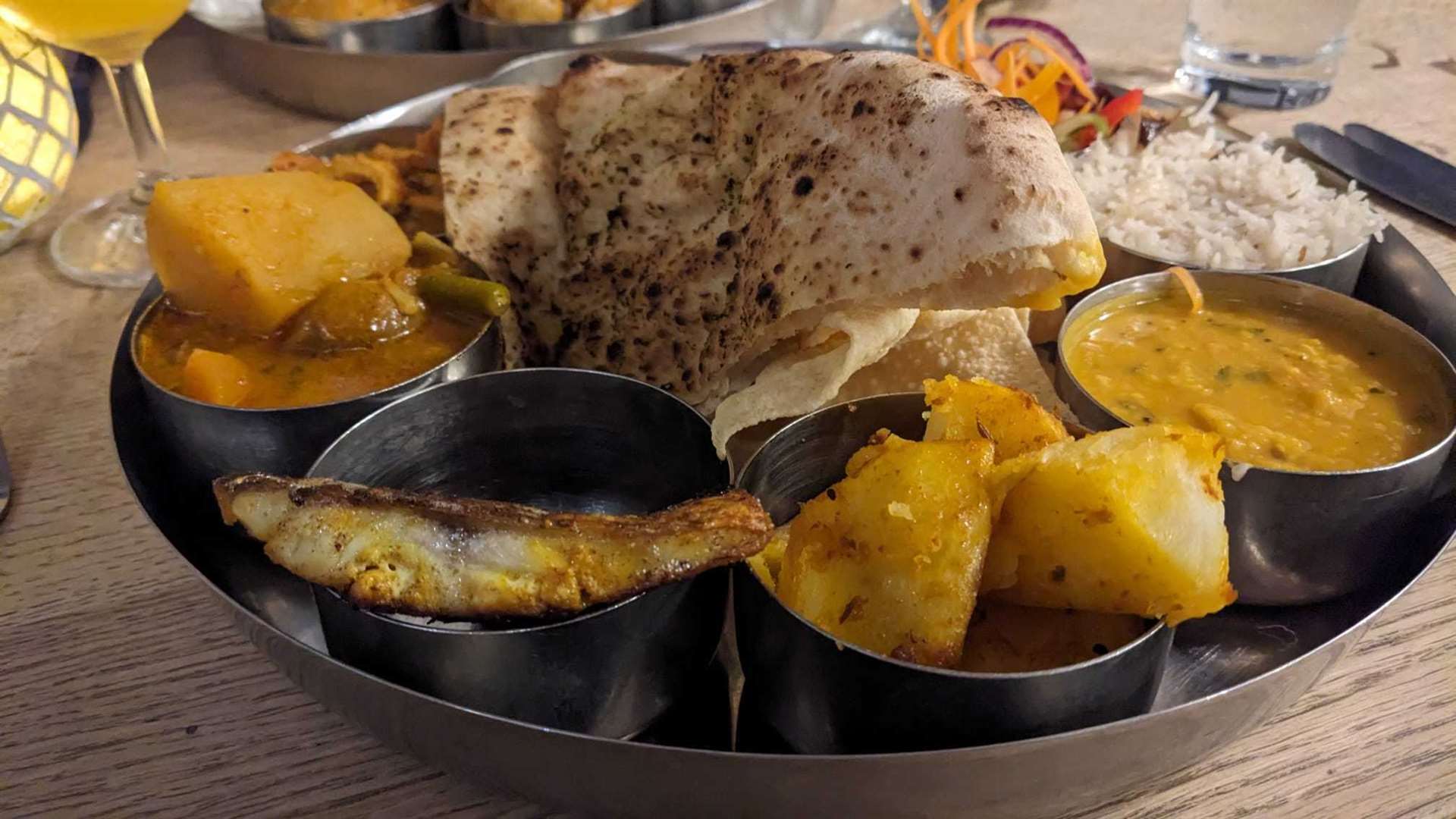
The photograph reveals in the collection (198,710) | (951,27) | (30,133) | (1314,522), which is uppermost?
(951,27)

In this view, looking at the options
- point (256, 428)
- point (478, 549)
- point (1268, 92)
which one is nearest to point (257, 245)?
point (256, 428)

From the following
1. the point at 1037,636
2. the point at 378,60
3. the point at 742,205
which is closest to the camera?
the point at 1037,636

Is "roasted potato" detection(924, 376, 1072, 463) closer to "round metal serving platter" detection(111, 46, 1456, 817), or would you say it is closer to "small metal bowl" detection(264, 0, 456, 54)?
"round metal serving platter" detection(111, 46, 1456, 817)

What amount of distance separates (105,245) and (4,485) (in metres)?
0.84

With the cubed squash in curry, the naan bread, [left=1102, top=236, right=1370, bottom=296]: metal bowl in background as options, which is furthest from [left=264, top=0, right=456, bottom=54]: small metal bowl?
[left=1102, top=236, right=1370, bottom=296]: metal bowl in background

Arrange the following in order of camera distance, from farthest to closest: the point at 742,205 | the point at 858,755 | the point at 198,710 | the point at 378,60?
the point at 378,60 → the point at 742,205 → the point at 198,710 → the point at 858,755

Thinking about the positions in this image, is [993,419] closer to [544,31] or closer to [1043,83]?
[1043,83]

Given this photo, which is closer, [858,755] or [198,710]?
[858,755]

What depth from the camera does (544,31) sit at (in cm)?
261

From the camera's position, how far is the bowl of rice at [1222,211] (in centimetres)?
172

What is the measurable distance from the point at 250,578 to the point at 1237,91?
2.59m

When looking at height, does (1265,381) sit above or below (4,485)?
above

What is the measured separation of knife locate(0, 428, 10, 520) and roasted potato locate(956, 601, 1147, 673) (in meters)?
1.34

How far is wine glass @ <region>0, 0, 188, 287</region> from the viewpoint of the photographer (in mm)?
1830
